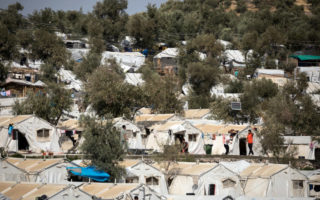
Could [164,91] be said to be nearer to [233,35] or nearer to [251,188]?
[251,188]

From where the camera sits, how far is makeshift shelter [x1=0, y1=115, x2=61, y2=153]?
129 feet

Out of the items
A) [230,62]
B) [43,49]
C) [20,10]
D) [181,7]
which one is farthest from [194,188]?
[181,7]

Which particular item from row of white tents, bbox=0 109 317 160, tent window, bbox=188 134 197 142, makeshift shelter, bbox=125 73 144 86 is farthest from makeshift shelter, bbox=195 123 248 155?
makeshift shelter, bbox=125 73 144 86

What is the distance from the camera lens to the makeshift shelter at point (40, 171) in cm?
3080

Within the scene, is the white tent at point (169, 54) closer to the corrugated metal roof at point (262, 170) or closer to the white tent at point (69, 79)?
the white tent at point (69, 79)

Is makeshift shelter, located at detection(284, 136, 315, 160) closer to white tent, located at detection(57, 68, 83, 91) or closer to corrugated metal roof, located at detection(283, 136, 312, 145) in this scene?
corrugated metal roof, located at detection(283, 136, 312, 145)

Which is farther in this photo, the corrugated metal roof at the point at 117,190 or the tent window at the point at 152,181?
the tent window at the point at 152,181

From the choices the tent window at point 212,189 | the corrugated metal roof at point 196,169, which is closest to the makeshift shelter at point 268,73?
the corrugated metal roof at point 196,169

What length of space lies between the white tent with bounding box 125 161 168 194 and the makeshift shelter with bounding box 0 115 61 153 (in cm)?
957

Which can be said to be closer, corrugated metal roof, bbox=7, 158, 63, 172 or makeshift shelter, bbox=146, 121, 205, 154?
corrugated metal roof, bbox=7, 158, 63, 172

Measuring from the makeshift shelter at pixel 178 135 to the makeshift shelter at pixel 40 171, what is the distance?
1222cm

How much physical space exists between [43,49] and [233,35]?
4422 centimetres

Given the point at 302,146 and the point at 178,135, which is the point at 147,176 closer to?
the point at 178,135

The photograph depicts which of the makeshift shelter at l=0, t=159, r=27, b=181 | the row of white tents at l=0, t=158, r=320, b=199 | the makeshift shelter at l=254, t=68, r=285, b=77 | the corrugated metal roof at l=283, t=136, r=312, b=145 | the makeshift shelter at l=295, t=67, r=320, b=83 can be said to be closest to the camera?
the makeshift shelter at l=0, t=159, r=27, b=181
